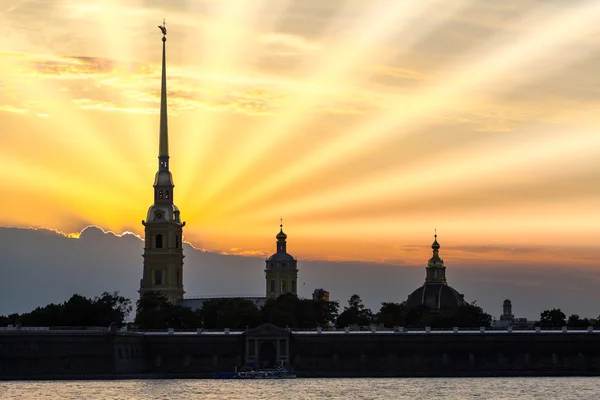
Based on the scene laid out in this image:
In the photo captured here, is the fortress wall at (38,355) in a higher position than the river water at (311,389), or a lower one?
higher

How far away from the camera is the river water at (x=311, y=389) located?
162 meters

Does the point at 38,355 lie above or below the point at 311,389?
above

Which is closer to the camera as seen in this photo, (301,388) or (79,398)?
(79,398)

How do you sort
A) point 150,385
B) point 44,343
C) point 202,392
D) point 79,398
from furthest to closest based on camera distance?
1. point 44,343
2. point 150,385
3. point 202,392
4. point 79,398

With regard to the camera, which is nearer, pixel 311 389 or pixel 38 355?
pixel 311 389

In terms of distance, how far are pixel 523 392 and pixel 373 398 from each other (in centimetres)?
1760

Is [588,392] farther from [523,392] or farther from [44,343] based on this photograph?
[44,343]

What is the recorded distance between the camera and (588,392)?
167 metres

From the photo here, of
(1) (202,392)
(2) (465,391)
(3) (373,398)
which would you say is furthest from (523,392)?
(1) (202,392)

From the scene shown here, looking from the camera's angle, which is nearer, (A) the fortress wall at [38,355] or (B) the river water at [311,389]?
(B) the river water at [311,389]

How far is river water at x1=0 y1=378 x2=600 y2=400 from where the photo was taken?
533ft

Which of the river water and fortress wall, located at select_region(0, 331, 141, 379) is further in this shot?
fortress wall, located at select_region(0, 331, 141, 379)

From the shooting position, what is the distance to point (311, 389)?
576 feet

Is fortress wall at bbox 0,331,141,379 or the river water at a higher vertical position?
fortress wall at bbox 0,331,141,379
